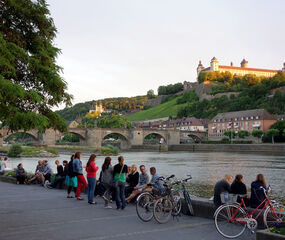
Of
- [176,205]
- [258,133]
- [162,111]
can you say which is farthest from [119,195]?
[162,111]

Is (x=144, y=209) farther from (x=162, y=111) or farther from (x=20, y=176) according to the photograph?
(x=162, y=111)

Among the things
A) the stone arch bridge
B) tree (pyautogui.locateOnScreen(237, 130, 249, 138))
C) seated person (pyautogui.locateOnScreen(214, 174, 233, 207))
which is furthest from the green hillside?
seated person (pyautogui.locateOnScreen(214, 174, 233, 207))

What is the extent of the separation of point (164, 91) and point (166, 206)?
172 meters

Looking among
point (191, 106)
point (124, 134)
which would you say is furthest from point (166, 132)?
point (191, 106)

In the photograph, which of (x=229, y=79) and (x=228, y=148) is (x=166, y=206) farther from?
(x=229, y=79)

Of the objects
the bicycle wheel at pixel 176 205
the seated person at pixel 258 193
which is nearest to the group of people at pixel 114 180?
the bicycle wheel at pixel 176 205

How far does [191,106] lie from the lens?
13275 cm

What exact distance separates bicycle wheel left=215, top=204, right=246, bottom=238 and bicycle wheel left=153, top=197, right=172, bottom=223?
1397 millimetres

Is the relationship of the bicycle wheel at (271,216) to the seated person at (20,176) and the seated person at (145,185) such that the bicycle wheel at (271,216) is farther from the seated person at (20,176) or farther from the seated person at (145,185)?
the seated person at (20,176)

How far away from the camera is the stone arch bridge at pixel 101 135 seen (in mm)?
76406

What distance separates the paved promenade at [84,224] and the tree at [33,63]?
1997mm

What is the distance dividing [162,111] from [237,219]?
147433mm

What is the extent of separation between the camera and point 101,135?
81438mm

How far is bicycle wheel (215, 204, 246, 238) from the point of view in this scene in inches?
253
